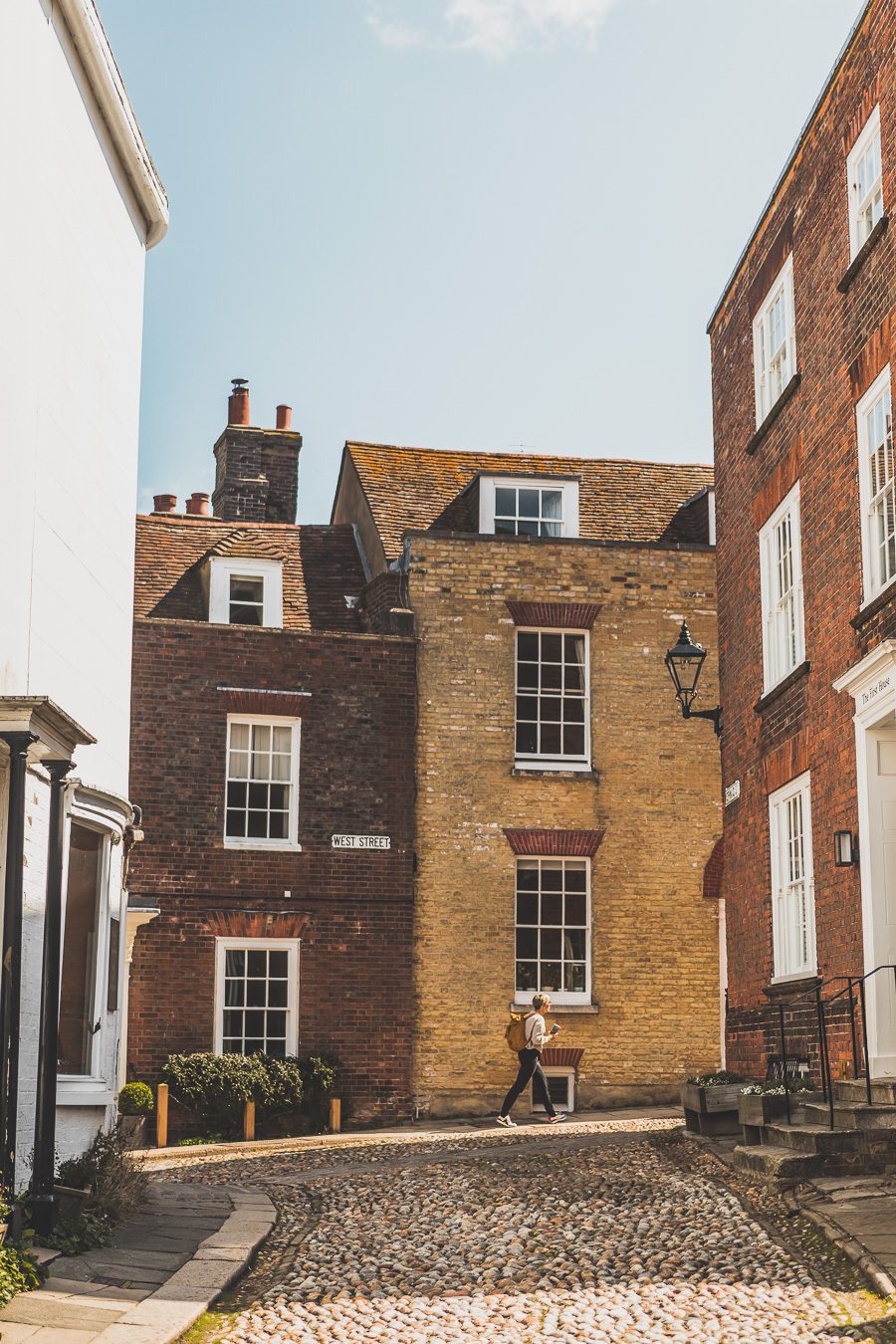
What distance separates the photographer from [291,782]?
21.8m

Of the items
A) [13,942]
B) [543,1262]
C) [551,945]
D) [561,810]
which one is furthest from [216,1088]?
[13,942]

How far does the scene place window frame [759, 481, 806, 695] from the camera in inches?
595

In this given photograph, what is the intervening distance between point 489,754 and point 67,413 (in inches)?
446

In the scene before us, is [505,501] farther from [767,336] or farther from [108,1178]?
[108,1178]

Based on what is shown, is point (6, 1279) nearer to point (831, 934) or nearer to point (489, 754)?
point (831, 934)

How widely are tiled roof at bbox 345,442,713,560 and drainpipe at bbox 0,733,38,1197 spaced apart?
14.4m

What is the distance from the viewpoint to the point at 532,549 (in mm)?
22938

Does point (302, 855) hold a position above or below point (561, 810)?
below

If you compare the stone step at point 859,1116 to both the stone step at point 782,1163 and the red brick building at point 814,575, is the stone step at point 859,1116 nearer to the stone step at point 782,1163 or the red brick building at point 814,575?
the stone step at point 782,1163

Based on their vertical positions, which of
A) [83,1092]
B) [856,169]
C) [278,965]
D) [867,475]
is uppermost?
[856,169]

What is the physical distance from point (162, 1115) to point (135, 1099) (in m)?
1.93

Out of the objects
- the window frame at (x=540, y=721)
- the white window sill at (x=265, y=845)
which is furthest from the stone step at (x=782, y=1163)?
the window frame at (x=540, y=721)

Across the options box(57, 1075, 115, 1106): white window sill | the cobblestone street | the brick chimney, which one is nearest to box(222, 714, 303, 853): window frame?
the brick chimney

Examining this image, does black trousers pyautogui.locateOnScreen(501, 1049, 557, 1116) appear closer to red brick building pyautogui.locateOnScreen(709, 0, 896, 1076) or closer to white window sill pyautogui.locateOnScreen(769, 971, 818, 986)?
red brick building pyautogui.locateOnScreen(709, 0, 896, 1076)
